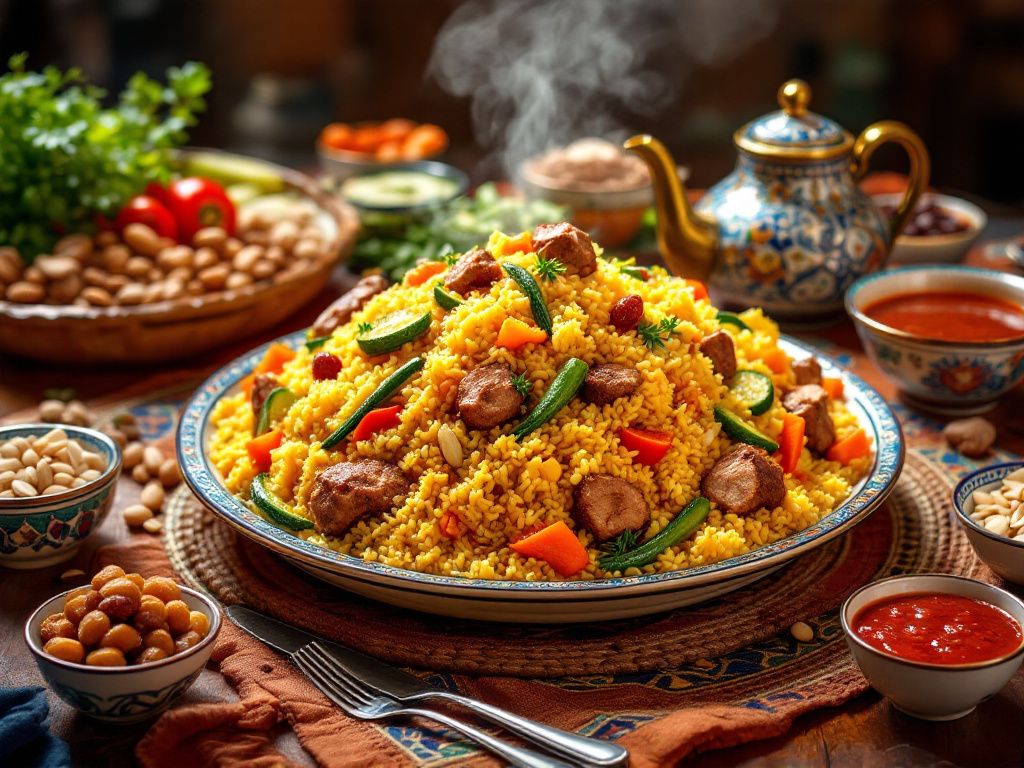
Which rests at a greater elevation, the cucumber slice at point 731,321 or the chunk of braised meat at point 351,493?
the cucumber slice at point 731,321

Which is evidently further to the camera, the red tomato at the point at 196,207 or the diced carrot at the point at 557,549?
the red tomato at the point at 196,207

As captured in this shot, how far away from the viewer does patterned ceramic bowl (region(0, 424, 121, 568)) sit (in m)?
3.15

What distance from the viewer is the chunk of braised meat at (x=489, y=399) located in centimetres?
299

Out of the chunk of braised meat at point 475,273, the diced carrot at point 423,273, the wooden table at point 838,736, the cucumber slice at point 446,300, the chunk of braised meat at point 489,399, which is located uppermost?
the chunk of braised meat at point 475,273

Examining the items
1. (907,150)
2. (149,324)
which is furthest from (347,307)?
(907,150)

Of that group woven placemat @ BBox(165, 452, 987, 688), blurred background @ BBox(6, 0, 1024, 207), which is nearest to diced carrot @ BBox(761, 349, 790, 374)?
woven placemat @ BBox(165, 452, 987, 688)

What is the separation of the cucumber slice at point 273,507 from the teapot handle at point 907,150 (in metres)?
3.05

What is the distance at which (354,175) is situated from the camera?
6480 millimetres

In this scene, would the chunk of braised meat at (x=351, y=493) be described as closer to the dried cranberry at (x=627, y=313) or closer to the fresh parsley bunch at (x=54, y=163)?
the dried cranberry at (x=627, y=313)

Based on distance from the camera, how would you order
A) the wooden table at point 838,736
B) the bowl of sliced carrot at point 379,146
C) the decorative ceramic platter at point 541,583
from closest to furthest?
the wooden table at point 838,736 → the decorative ceramic platter at point 541,583 → the bowl of sliced carrot at point 379,146

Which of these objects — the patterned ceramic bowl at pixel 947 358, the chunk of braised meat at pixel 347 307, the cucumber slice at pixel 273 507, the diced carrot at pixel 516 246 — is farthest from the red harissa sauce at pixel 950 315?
the cucumber slice at pixel 273 507

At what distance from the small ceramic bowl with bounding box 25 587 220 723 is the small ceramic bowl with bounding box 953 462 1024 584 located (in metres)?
2.09

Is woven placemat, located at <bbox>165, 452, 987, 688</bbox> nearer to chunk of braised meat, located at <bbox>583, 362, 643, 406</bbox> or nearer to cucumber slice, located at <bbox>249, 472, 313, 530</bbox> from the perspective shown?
cucumber slice, located at <bbox>249, 472, 313, 530</bbox>

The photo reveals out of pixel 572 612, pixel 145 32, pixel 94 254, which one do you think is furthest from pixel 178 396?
pixel 145 32
